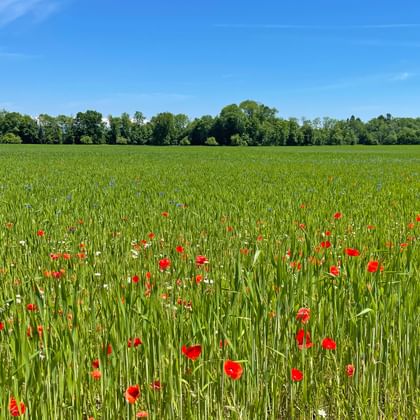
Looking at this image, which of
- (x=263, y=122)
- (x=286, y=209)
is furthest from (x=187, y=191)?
(x=263, y=122)

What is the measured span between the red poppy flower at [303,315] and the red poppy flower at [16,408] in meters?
1.40

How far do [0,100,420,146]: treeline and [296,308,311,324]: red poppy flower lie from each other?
121 meters

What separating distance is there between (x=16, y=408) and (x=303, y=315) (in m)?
1.45

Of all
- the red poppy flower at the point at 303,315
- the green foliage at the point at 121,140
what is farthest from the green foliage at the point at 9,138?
the red poppy flower at the point at 303,315

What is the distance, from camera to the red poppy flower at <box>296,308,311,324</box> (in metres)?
2.37

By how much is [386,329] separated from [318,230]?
3.41 meters

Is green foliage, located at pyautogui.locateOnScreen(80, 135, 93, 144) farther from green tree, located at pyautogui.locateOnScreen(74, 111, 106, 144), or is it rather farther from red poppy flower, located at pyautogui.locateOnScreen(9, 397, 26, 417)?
red poppy flower, located at pyautogui.locateOnScreen(9, 397, 26, 417)

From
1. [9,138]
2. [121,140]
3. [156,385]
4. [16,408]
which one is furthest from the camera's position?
[121,140]

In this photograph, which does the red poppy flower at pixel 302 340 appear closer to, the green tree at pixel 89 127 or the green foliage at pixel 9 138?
the green foliage at pixel 9 138

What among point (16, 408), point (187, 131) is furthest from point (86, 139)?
point (16, 408)

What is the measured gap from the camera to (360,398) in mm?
2191

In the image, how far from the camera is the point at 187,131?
138 m

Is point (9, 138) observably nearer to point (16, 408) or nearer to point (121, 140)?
point (121, 140)

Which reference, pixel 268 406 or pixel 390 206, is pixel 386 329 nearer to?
pixel 268 406
